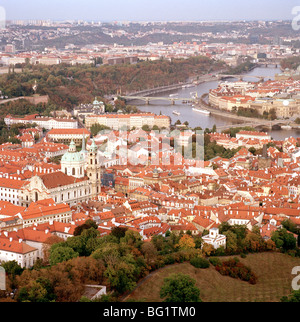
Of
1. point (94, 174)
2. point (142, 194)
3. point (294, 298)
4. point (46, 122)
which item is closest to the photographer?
point (294, 298)

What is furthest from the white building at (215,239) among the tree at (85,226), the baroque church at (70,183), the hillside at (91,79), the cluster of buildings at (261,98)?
the hillside at (91,79)

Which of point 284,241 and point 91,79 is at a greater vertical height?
point 284,241

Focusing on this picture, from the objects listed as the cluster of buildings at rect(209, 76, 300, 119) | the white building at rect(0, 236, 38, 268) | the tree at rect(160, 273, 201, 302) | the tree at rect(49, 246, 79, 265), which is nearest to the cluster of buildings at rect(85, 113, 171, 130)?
the cluster of buildings at rect(209, 76, 300, 119)

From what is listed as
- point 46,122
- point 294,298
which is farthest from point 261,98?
point 294,298

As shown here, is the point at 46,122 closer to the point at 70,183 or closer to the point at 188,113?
the point at 188,113
